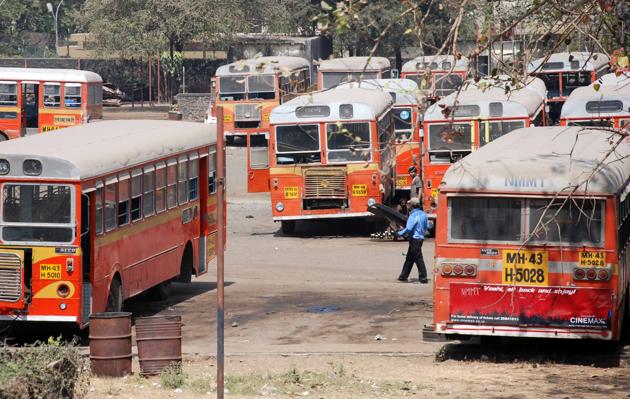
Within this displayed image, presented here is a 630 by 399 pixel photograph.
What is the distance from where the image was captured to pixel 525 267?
49.5 feet

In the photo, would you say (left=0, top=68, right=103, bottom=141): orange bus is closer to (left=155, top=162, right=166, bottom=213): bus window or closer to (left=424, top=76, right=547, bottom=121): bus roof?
(left=424, top=76, right=547, bottom=121): bus roof

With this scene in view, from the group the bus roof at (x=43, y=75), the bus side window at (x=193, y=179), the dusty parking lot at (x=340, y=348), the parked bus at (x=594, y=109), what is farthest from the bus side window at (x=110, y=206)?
the bus roof at (x=43, y=75)

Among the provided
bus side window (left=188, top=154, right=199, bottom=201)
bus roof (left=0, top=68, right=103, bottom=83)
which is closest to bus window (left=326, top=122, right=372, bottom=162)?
bus side window (left=188, top=154, right=199, bottom=201)

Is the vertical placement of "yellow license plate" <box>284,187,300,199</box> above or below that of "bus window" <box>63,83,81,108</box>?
below

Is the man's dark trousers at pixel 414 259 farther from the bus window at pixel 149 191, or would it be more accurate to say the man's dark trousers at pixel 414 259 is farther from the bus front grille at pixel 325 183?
the bus front grille at pixel 325 183

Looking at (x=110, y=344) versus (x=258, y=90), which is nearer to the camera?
(x=110, y=344)

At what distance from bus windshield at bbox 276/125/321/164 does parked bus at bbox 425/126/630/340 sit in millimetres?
13075

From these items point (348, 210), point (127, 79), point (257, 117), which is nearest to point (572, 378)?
point (348, 210)

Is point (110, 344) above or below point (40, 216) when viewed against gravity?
below

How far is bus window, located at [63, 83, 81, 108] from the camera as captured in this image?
44.4 metres

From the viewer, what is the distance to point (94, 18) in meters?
63.4

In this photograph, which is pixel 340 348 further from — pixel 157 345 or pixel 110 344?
pixel 110 344

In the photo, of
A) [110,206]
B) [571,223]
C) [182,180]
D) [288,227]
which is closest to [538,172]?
[571,223]

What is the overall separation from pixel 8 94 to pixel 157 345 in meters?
29.6
